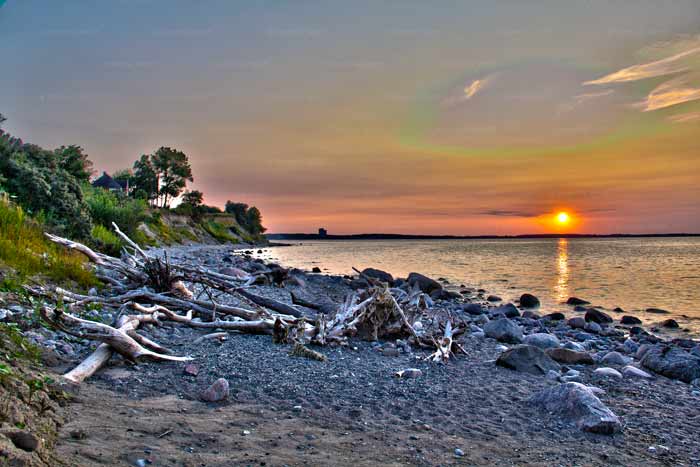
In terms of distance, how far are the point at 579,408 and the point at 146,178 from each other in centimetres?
7796

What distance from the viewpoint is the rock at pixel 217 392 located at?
4.91 metres

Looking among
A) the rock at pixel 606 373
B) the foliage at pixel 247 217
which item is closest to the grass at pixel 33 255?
the rock at pixel 606 373

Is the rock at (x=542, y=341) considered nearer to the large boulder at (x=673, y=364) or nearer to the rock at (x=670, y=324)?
the large boulder at (x=673, y=364)

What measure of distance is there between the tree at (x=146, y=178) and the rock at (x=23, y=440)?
253 feet

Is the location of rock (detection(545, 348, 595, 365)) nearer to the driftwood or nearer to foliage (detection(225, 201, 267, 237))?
the driftwood

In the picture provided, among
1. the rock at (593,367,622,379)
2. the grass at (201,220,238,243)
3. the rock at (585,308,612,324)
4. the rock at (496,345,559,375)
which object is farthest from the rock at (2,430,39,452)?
the grass at (201,220,238,243)

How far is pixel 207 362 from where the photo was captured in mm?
6184

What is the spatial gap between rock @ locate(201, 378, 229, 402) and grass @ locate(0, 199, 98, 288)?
16.5 ft

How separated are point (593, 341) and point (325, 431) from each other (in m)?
10.2

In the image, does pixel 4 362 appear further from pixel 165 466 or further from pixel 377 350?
pixel 377 350

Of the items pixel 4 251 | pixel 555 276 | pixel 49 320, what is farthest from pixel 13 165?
pixel 555 276

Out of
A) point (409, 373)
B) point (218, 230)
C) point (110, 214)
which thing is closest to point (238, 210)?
point (218, 230)

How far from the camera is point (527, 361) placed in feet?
25.1

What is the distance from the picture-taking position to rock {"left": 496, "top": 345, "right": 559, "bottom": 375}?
7.52 m
